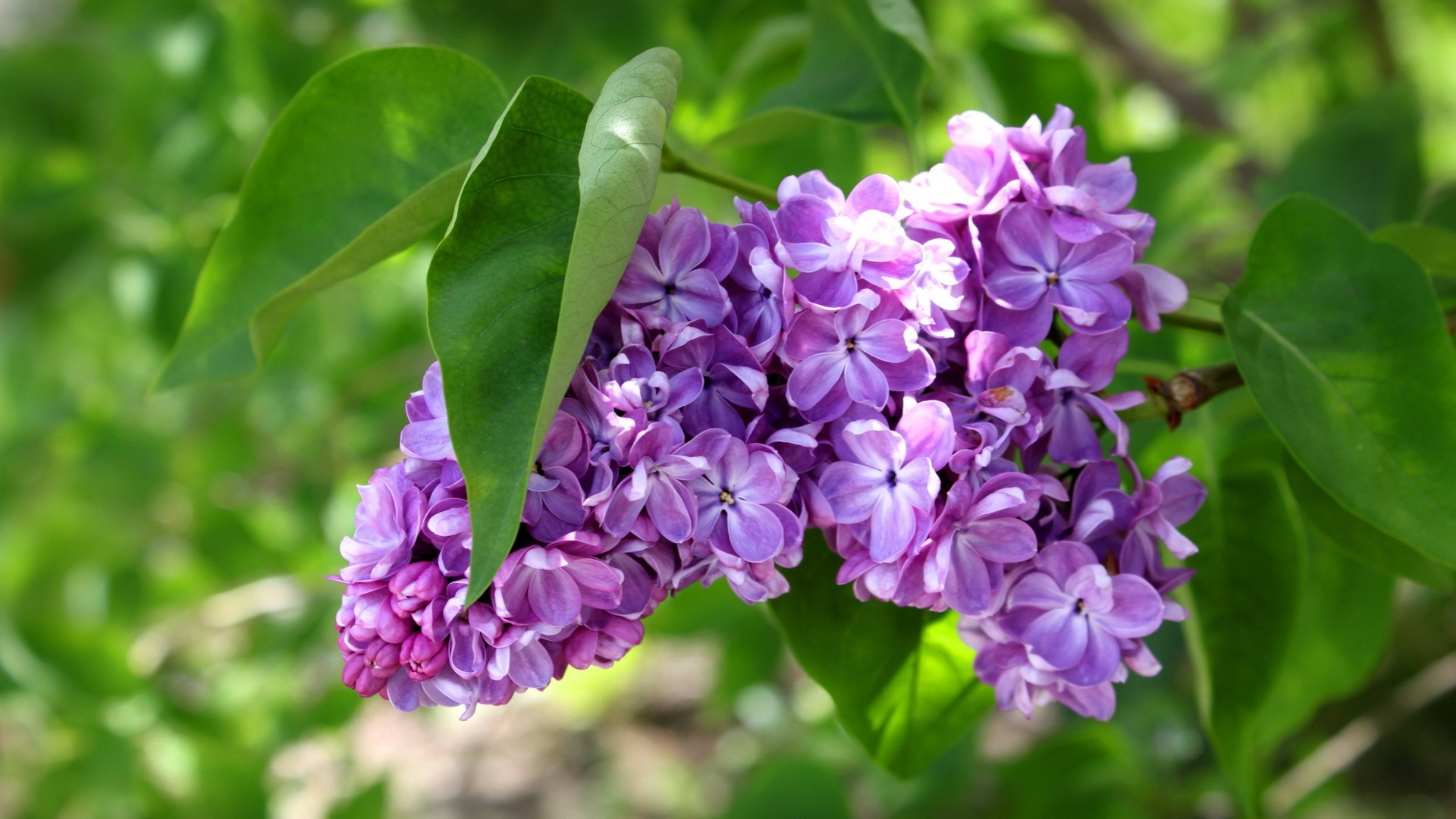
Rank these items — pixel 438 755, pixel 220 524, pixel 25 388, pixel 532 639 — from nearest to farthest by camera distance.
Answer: pixel 532 639 < pixel 220 524 < pixel 25 388 < pixel 438 755

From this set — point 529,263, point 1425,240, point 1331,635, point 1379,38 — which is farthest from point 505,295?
point 1379,38

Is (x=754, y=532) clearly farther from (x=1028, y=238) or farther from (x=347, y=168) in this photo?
(x=347, y=168)

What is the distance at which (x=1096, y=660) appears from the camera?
Result: 1.44 ft

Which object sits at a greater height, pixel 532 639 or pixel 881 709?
pixel 532 639

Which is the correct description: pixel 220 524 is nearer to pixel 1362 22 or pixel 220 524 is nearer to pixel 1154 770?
pixel 1154 770

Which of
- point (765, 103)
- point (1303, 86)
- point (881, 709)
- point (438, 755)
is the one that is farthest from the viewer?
point (438, 755)

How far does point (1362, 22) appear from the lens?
1546mm

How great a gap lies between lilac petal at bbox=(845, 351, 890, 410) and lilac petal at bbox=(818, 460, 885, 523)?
25mm

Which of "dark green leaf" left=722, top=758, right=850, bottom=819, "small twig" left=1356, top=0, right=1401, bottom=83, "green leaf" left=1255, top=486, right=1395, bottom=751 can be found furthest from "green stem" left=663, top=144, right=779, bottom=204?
"small twig" left=1356, top=0, right=1401, bottom=83

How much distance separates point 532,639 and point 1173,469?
11.0 inches

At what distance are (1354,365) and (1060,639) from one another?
0.19 metres

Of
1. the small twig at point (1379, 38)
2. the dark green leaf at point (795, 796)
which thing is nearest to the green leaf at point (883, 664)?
the dark green leaf at point (795, 796)

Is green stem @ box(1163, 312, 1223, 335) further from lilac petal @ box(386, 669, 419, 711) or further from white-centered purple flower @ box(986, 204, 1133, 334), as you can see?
lilac petal @ box(386, 669, 419, 711)

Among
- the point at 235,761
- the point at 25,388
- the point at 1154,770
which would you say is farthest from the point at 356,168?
the point at 25,388
